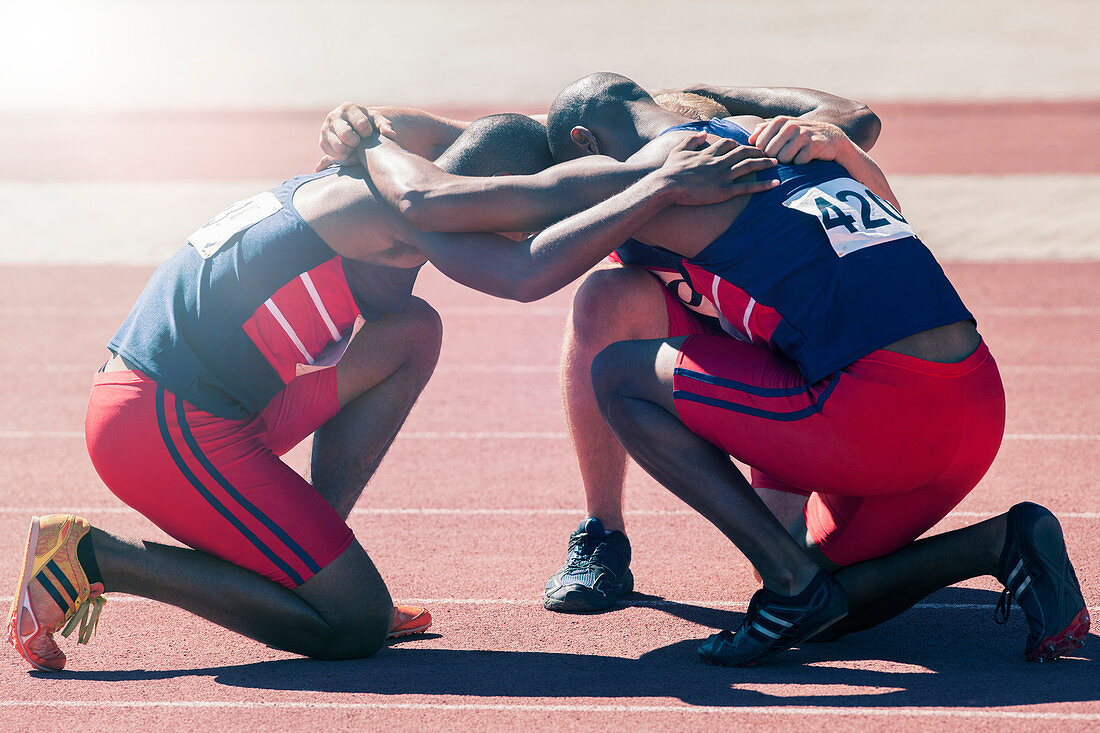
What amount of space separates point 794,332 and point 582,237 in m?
0.60

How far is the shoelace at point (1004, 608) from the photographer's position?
3.28 meters

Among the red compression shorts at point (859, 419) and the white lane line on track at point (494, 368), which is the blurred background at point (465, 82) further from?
the red compression shorts at point (859, 419)

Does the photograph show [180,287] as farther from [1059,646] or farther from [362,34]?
[362,34]

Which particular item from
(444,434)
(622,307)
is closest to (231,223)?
(622,307)

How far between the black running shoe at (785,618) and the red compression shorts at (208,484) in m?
1.12

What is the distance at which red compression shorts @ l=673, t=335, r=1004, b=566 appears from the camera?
3.06 m

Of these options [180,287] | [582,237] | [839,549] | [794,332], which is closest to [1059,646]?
[839,549]

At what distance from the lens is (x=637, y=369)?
3.31 metres

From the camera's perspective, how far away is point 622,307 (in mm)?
3854

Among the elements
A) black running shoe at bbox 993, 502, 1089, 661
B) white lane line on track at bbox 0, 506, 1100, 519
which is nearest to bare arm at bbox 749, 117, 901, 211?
black running shoe at bbox 993, 502, 1089, 661

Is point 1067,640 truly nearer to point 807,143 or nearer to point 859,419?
point 859,419

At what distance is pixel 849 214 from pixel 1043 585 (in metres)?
1.08

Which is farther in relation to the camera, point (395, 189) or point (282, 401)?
point (282, 401)

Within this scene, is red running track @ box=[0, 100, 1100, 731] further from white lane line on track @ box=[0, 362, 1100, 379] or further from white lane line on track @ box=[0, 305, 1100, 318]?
white lane line on track @ box=[0, 305, 1100, 318]
